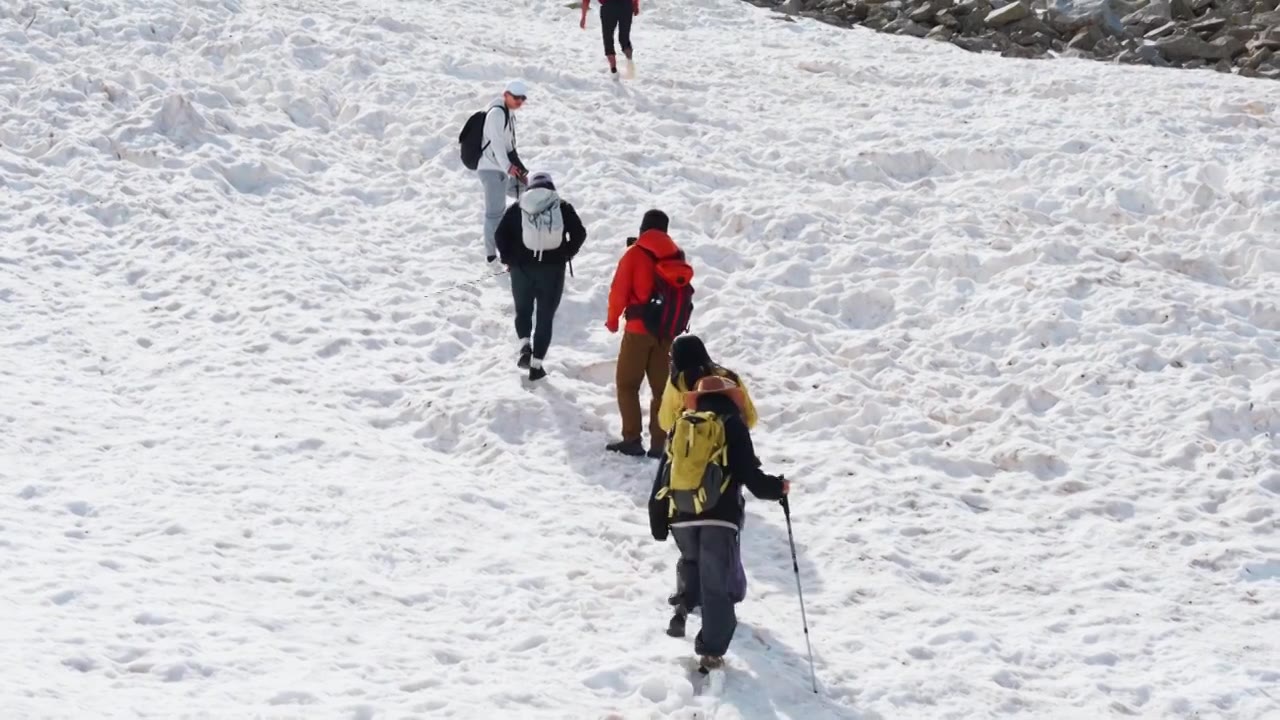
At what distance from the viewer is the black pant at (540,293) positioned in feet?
36.2

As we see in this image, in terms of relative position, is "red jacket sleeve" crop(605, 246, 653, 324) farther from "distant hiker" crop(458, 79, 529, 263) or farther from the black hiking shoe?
"distant hiker" crop(458, 79, 529, 263)

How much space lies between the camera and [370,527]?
355 inches

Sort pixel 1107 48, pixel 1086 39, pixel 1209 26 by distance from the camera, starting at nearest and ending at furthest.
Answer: pixel 1107 48
pixel 1209 26
pixel 1086 39

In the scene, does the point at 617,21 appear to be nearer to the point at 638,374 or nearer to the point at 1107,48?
the point at 1107,48

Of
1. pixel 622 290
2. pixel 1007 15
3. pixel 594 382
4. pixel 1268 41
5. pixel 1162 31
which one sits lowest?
pixel 594 382

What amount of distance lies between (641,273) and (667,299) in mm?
300

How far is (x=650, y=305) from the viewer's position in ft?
32.6

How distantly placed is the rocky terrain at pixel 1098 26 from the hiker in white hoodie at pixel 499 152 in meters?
13.3

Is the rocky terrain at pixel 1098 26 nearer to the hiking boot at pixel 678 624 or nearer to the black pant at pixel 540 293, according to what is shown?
the black pant at pixel 540 293

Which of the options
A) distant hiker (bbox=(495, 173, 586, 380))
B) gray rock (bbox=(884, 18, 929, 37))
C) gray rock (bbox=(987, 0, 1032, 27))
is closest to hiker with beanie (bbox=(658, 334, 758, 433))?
distant hiker (bbox=(495, 173, 586, 380))

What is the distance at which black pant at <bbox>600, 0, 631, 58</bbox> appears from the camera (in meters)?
20.0

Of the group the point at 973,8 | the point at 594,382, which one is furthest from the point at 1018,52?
the point at 594,382

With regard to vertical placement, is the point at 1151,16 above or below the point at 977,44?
above

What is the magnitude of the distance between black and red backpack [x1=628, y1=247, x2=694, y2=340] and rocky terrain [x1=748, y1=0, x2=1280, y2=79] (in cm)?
1576
